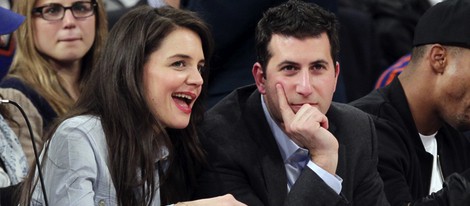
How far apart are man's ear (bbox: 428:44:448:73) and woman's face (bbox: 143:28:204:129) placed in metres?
1.10

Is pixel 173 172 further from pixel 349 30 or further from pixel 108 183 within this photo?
pixel 349 30

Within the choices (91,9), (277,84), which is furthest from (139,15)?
(91,9)

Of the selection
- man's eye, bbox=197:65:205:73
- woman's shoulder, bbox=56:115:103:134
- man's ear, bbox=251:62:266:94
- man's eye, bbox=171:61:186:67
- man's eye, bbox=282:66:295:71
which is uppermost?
man's eye, bbox=171:61:186:67

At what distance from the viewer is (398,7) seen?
731cm

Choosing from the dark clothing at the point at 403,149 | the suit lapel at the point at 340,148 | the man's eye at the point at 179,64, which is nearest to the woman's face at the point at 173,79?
the man's eye at the point at 179,64

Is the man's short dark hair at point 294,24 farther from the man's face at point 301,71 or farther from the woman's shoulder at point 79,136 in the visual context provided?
the woman's shoulder at point 79,136

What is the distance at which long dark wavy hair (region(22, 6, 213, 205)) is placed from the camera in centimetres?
360

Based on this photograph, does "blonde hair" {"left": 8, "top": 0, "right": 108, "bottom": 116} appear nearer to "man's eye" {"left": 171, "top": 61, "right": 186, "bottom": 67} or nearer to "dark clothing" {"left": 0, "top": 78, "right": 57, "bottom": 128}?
"dark clothing" {"left": 0, "top": 78, "right": 57, "bottom": 128}

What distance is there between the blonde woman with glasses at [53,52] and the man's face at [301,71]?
1197mm

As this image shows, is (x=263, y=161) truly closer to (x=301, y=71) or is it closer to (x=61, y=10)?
(x=301, y=71)

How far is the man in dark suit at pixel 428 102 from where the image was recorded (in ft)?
14.2

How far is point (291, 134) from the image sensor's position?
12.5ft

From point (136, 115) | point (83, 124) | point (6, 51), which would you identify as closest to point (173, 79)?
point (136, 115)

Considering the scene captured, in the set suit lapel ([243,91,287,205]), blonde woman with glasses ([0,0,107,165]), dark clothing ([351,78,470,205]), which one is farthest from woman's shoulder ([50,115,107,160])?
dark clothing ([351,78,470,205])
